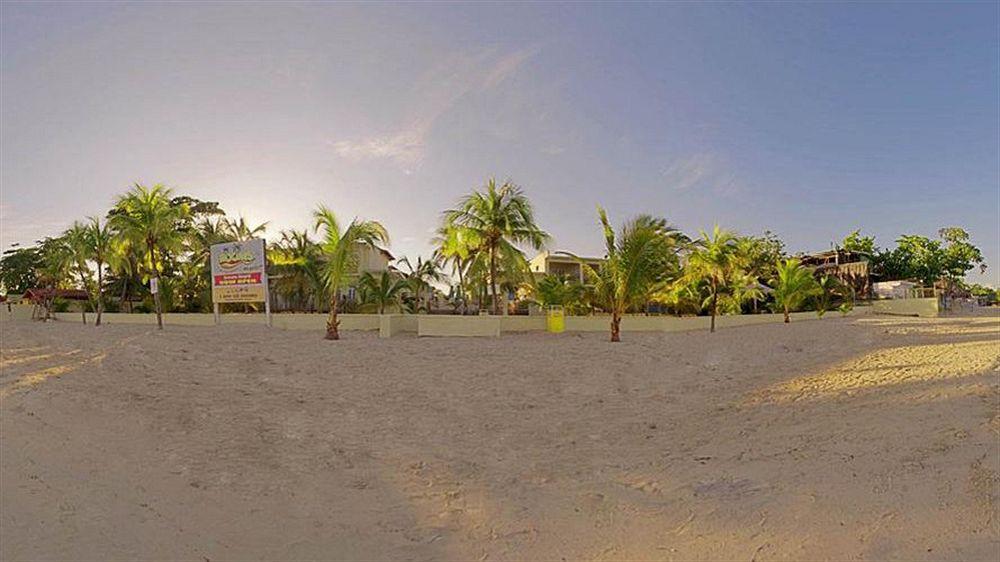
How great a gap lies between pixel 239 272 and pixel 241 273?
0.44 ft

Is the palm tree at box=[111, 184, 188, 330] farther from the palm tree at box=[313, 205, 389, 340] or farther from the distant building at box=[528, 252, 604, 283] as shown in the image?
the distant building at box=[528, 252, 604, 283]

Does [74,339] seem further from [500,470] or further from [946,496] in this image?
[946,496]

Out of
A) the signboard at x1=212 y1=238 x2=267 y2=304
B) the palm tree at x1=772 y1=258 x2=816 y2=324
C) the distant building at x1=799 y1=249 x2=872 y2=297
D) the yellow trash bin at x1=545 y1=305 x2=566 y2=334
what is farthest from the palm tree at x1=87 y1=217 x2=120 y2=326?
the distant building at x1=799 y1=249 x2=872 y2=297

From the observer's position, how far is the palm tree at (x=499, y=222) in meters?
21.3

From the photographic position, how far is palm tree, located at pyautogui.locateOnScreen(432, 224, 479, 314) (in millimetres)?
21625

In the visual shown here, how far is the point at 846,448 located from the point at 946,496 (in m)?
1.48

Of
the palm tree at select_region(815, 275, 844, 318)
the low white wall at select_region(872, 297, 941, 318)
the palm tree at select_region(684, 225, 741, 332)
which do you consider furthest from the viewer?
the low white wall at select_region(872, 297, 941, 318)

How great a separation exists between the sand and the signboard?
9436 mm

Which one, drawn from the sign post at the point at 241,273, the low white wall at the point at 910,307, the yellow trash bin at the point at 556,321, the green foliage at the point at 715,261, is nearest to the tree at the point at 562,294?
the yellow trash bin at the point at 556,321

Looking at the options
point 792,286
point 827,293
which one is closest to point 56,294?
point 792,286

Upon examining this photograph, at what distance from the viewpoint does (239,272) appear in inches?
872

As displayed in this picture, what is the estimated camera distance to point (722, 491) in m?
5.38

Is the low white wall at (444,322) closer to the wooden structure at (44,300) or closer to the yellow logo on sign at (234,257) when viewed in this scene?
the wooden structure at (44,300)

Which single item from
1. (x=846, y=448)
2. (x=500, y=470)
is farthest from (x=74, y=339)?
(x=846, y=448)
